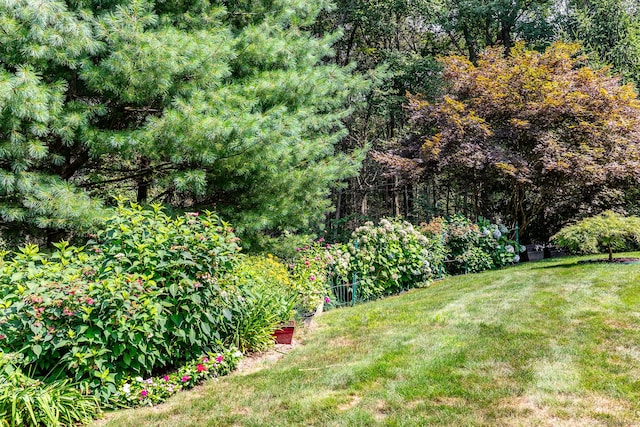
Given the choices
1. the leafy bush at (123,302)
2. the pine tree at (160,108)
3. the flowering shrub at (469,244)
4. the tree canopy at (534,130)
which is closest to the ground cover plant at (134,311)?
the leafy bush at (123,302)

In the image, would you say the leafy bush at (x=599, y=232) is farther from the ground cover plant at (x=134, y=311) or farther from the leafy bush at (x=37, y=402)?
the leafy bush at (x=37, y=402)

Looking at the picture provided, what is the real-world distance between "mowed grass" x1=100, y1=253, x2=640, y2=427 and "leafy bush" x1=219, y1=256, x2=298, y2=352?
0.37 meters

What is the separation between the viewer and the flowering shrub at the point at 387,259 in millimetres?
7430

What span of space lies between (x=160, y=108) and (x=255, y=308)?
2.89 metres

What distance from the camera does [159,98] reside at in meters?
5.55

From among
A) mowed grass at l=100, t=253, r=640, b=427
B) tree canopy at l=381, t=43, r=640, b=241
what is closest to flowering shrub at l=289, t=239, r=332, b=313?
mowed grass at l=100, t=253, r=640, b=427

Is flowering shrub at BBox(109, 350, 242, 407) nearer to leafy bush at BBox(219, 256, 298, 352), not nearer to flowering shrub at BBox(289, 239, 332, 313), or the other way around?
leafy bush at BBox(219, 256, 298, 352)

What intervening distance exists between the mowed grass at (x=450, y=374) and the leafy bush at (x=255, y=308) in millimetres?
367

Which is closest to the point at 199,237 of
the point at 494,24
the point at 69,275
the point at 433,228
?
the point at 69,275

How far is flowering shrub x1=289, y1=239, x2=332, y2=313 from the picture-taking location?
18.6 feet

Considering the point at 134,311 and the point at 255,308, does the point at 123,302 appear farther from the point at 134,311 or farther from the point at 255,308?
the point at 255,308

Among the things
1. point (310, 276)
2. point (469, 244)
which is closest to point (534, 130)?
point (469, 244)

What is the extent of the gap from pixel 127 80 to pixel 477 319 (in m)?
4.62

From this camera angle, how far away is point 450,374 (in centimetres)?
339
